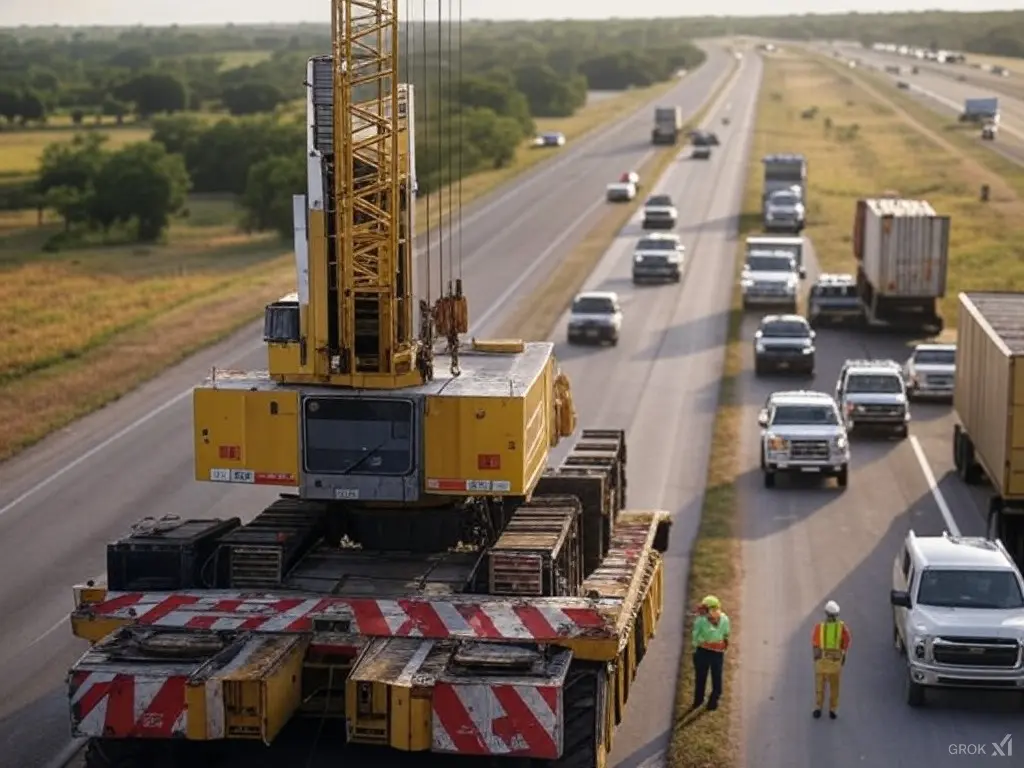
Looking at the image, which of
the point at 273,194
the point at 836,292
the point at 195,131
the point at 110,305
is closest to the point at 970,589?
the point at 836,292

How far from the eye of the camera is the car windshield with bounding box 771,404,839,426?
35.8m

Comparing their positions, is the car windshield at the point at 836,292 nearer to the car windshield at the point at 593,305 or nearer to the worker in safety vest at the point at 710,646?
the car windshield at the point at 593,305

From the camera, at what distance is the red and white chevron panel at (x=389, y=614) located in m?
17.6

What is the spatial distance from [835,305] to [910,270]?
3.23m

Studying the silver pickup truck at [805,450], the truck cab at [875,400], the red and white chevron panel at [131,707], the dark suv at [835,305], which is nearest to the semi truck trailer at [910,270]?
the dark suv at [835,305]

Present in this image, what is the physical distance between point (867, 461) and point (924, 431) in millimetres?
4010

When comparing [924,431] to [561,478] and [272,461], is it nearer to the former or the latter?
[561,478]

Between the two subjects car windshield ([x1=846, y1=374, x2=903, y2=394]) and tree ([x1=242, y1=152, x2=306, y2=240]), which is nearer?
car windshield ([x1=846, y1=374, x2=903, y2=394])

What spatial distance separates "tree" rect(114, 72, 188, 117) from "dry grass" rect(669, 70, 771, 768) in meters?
109

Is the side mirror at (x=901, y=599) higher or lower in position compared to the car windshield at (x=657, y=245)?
higher

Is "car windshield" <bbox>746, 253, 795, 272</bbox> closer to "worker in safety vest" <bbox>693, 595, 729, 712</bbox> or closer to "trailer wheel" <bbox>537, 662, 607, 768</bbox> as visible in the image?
"worker in safety vest" <bbox>693, 595, 729, 712</bbox>

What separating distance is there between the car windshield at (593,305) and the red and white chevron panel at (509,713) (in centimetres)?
3683

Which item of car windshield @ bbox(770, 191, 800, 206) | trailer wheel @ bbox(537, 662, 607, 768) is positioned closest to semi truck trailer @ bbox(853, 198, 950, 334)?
car windshield @ bbox(770, 191, 800, 206)

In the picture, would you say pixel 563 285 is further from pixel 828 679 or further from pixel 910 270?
pixel 828 679
